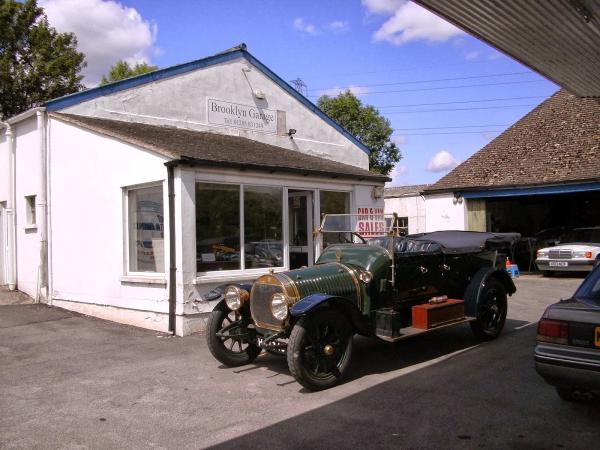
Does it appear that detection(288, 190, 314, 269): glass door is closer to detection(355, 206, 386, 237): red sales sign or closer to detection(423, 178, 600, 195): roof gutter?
detection(355, 206, 386, 237): red sales sign

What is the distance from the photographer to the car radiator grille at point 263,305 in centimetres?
611

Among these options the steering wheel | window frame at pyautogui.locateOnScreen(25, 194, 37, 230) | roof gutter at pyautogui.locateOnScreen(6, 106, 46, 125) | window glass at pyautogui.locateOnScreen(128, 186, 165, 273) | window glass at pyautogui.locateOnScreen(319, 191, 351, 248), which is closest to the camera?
the steering wheel

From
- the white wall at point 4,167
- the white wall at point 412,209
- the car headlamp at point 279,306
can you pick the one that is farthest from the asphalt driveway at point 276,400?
the white wall at point 412,209

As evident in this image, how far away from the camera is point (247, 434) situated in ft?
14.7

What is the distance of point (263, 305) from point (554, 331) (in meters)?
3.15

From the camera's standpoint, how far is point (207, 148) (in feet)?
33.2

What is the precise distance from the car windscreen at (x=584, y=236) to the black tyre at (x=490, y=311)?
10.4m

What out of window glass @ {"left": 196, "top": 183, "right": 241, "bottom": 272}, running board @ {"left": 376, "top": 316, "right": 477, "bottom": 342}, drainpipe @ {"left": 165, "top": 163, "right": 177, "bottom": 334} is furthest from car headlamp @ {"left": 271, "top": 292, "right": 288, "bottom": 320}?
window glass @ {"left": 196, "top": 183, "right": 241, "bottom": 272}

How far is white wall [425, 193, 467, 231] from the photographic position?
62.1ft

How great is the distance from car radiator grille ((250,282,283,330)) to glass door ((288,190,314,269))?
487 centimetres

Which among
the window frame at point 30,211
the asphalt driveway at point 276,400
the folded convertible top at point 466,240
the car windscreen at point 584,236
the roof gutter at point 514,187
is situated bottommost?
the asphalt driveway at point 276,400

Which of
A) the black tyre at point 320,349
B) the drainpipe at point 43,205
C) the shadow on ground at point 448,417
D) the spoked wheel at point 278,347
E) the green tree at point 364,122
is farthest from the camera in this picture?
the green tree at point 364,122

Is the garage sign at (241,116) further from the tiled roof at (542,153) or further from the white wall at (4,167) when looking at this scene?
the tiled roof at (542,153)

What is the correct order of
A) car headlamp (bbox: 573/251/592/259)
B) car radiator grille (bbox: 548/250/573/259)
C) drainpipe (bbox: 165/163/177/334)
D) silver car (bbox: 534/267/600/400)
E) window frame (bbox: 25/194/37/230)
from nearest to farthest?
silver car (bbox: 534/267/600/400) → drainpipe (bbox: 165/163/177/334) → window frame (bbox: 25/194/37/230) → car headlamp (bbox: 573/251/592/259) → car radiator grille (bbox: 548/250/573/259)
